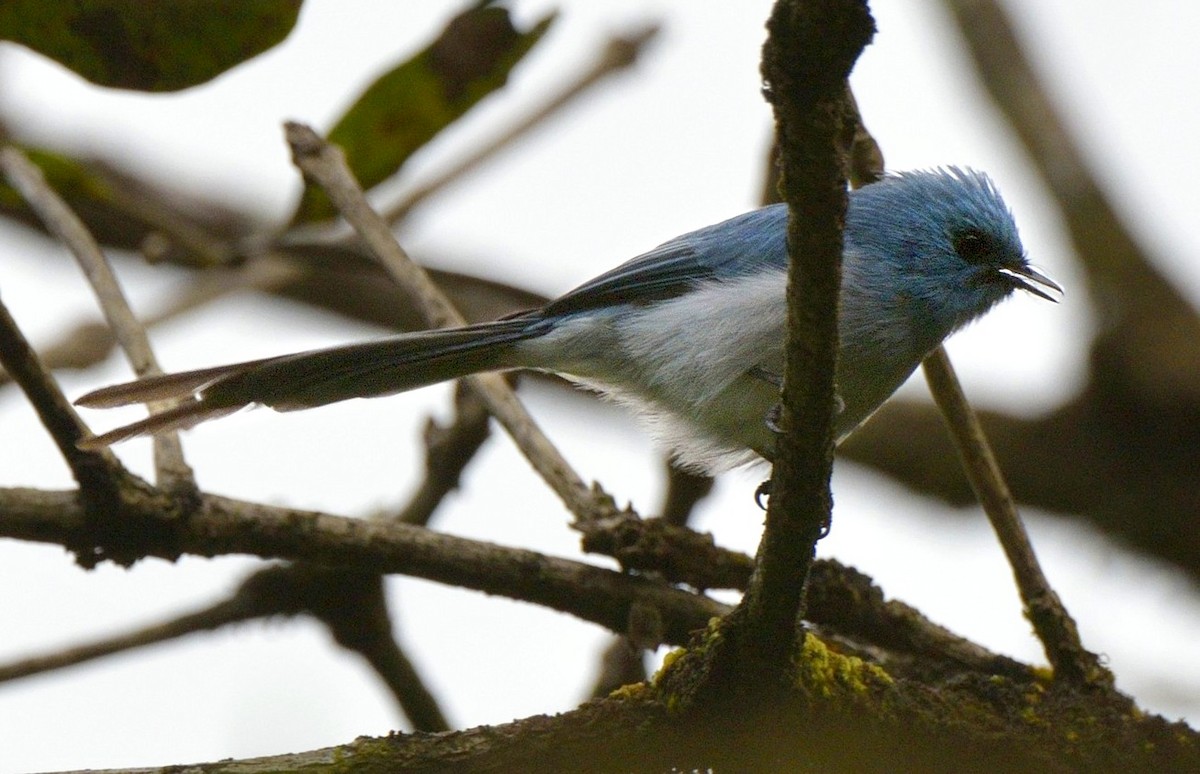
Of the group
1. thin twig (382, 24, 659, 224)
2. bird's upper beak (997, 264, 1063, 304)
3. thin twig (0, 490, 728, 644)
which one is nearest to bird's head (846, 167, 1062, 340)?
bird's upper beak (997, 264, 1063, 304)

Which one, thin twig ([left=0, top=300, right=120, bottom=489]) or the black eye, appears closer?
thin twig ([left=0, top=300, right=120, bottom=489])

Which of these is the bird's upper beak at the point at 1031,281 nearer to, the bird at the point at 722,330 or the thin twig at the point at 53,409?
the bird at the point at 722,330

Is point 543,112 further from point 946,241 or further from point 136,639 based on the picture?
point 136,639

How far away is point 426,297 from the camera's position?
4.29m

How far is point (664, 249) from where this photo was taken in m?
4.46

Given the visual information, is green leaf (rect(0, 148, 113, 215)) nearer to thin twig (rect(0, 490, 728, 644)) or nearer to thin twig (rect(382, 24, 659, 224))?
thin twig (rect(382, 24, 659, 224))

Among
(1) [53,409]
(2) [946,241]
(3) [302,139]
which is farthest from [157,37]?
(2) [946,241]

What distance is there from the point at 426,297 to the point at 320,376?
21.8 inches

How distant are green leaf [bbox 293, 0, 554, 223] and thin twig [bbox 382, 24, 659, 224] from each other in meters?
0.39

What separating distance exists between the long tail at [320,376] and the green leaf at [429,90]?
2.98 feet

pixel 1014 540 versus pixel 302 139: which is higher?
pixel 302 139

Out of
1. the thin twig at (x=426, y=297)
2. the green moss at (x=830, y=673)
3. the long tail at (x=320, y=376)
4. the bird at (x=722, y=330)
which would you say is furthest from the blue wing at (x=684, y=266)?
the green moss at (x=830, y=673)

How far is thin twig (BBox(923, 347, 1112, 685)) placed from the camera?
376 centimetres

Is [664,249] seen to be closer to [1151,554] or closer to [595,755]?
[595,755]
